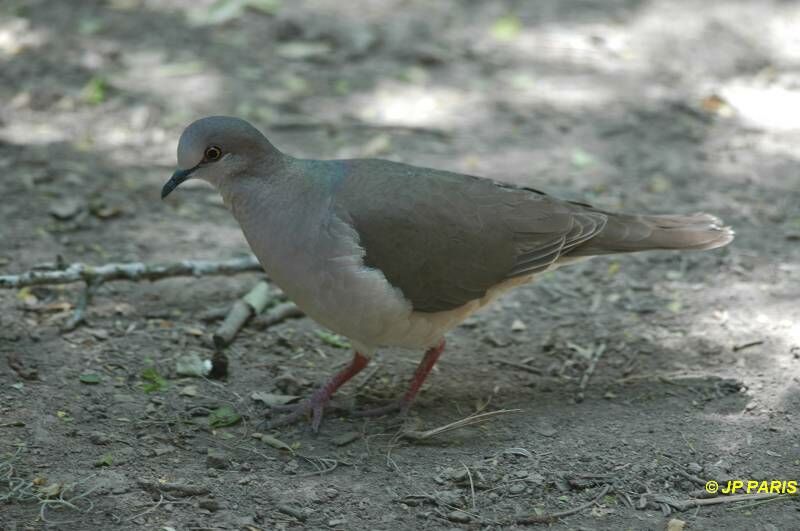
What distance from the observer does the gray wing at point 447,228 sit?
4.16 meters

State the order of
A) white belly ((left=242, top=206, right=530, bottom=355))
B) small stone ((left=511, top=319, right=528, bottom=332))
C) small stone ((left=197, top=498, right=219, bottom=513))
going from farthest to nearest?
small stone ((left=511, top=319, right=528, bottom=332))
white belly ((left=242, top=206, right=530, bottom=355))
small stone ((left=197, top=498, right=219, bottom=513))

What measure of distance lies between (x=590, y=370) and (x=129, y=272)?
226cm

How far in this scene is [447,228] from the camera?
168 inches

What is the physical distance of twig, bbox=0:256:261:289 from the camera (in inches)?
176

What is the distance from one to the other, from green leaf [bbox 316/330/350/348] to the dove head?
1128 mm

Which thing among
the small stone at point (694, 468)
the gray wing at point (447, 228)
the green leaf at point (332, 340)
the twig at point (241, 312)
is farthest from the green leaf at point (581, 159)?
the small stone at point (694, 468)

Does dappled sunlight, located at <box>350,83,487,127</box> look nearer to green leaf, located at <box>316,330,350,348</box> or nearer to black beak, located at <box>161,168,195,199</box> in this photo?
green leaf, located at <box>316,330,350,348</box>

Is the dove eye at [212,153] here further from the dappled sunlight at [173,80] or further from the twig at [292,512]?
the dappled sunlight at [173,80]

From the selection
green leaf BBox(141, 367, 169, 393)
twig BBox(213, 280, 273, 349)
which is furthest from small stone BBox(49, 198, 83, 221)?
green leaf BBox(141, 367, 169, 393)

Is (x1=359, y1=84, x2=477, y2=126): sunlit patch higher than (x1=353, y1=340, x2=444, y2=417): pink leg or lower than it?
higher

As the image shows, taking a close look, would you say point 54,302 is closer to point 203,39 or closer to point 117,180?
point 117,180

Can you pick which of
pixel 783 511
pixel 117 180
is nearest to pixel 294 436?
pixel 783 511

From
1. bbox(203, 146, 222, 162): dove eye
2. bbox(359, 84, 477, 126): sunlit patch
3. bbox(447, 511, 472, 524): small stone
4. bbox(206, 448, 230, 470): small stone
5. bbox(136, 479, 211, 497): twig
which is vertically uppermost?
bbox(203, 146, 222, 162): dove eye

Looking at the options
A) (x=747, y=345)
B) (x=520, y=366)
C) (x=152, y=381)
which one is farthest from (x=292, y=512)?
(x=747, y=345)
